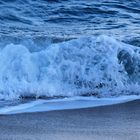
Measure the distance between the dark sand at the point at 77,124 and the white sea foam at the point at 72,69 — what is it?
700mm

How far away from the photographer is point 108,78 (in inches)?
249

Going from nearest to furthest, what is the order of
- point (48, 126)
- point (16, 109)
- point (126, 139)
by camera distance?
point (126, 139)
point (48, 126)
point (16, 109)

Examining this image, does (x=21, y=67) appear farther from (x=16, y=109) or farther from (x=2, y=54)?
(x=16, y=109)

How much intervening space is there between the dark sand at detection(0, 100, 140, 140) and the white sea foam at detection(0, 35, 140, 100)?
70cm

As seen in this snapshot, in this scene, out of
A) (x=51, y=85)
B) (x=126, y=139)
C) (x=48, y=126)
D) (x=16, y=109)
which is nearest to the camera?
(x=126, y=139)

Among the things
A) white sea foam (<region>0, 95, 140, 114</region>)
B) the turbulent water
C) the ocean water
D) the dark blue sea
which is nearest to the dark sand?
white sea foam (<region>0, 95, 140, 114</region>)

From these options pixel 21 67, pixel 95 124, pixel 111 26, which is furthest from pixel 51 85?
pixel 111 26

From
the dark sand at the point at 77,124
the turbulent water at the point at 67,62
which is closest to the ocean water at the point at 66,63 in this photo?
the turbulent water at the point at 67,62

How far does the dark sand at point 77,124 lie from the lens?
4336 millimetres

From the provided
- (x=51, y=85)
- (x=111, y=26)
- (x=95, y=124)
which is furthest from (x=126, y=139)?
(x=111, y=26)

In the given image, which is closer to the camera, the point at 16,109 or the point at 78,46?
the point at 16,109

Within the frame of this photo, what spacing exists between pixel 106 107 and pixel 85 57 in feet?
4.33

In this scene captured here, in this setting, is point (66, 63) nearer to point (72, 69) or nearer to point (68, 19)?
point (72, 69)

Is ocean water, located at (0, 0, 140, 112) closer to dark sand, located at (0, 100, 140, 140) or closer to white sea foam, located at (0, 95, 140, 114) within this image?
white sea foam, located at (0, 95, 140, 114)
